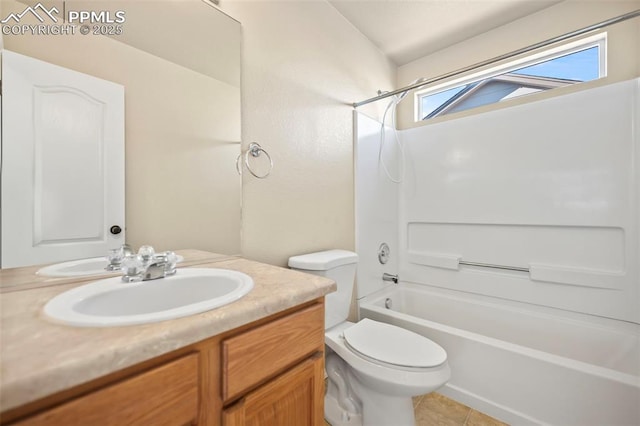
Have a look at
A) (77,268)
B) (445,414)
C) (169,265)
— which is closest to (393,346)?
(445,414)

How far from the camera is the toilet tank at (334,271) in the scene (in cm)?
142

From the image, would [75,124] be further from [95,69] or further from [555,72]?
[555,72]

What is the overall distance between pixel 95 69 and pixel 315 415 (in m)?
1.28

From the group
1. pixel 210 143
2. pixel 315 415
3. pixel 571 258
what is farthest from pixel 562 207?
pixel 210 143

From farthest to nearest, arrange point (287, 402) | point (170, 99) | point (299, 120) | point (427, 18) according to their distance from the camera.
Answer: point (427, 18) → point (299, 120) → point (170, 99) → point (287, 402)

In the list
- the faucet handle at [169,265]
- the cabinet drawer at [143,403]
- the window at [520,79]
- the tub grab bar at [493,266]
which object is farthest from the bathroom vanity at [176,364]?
the window at [520,79]

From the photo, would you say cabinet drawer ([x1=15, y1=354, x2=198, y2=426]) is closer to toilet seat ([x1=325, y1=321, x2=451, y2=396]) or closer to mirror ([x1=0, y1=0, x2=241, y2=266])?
mirror ([x1=0, y1=0, x2=241, y2=266])

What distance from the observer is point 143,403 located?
18.3 inches

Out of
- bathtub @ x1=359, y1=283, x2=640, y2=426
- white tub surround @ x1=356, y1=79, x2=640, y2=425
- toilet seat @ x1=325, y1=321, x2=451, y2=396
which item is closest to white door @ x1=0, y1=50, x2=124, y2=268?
toilet seat @ x1=325, y1=321, x2=451, y2=396

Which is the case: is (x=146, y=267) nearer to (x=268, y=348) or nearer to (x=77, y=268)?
(x=77, y=268)

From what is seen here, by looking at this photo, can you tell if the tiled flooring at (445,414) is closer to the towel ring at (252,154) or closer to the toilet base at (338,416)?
the toilet base at (338,416)

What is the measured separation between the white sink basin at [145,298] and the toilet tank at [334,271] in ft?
1.92

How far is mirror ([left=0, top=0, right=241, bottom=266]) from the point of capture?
852 millimetres

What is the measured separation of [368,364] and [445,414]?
2.33 feet
